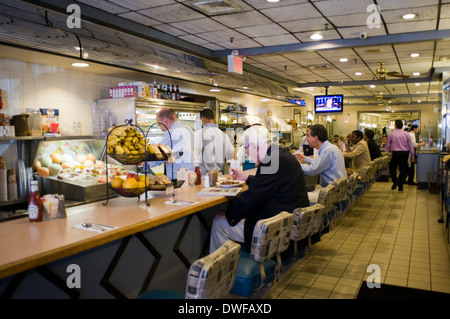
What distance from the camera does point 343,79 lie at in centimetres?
1291

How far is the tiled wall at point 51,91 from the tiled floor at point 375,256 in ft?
11.3

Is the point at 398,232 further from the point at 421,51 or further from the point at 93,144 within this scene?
the point at 93,144

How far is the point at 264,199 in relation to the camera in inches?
136

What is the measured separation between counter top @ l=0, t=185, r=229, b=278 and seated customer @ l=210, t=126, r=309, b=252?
22 cm

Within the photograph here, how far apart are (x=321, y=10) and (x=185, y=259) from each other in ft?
12.9

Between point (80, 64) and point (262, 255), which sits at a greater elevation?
point (80, 64)

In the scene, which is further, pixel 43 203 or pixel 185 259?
pixel 185 259

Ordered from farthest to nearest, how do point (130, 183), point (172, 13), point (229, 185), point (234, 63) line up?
1. point (234, 63)
2. point (172, 13)
3. point (229, 185)
4. point (130, 183)

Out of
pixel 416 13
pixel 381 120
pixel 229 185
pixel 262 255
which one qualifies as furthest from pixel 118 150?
pixel 381 120

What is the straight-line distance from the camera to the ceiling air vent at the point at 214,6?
16.8 feet

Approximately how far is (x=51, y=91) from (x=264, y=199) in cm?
327

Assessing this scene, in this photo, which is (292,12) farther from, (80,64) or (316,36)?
(80,64)

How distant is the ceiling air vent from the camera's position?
201 inches

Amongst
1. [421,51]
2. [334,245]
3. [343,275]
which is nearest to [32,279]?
[343,275]
